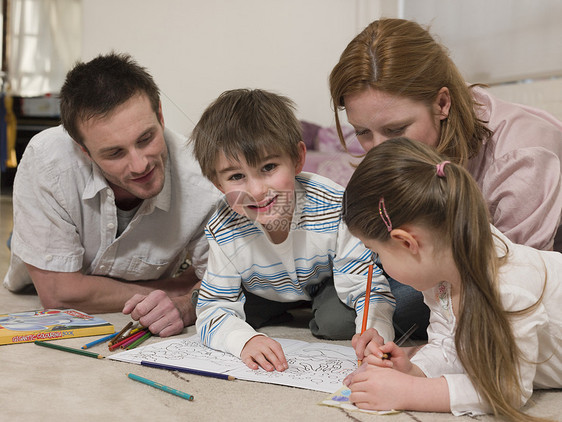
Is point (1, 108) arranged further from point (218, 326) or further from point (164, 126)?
point (218, 326)

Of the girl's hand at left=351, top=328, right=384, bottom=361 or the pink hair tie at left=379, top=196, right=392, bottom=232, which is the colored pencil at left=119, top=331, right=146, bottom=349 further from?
the pink hair tie at left=379, top=196, right=392, bottom=232

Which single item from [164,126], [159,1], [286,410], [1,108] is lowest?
[1,108]

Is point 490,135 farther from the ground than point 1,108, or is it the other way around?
point 490,135

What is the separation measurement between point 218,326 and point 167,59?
0.69 meters

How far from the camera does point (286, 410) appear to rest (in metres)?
0.86

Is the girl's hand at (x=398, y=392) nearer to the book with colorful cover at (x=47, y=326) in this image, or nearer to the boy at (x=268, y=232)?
the boy at (x=268, y=232)

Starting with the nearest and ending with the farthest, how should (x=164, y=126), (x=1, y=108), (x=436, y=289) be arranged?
(x=436, y=289) → (x=164, y=126) → (x=1, y=108)

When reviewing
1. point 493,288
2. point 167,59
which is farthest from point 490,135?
point 167,59

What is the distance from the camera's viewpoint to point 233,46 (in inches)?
57.3

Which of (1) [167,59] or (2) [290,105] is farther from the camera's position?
(1) [167,59]

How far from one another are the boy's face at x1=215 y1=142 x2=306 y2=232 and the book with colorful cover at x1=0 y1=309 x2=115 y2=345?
0.38 metres

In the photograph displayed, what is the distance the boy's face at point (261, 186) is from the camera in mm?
1089

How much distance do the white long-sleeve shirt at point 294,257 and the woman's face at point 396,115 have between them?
0.14 meters

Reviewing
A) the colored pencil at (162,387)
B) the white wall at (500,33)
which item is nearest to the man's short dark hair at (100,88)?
the colored pencil at (162,387)
